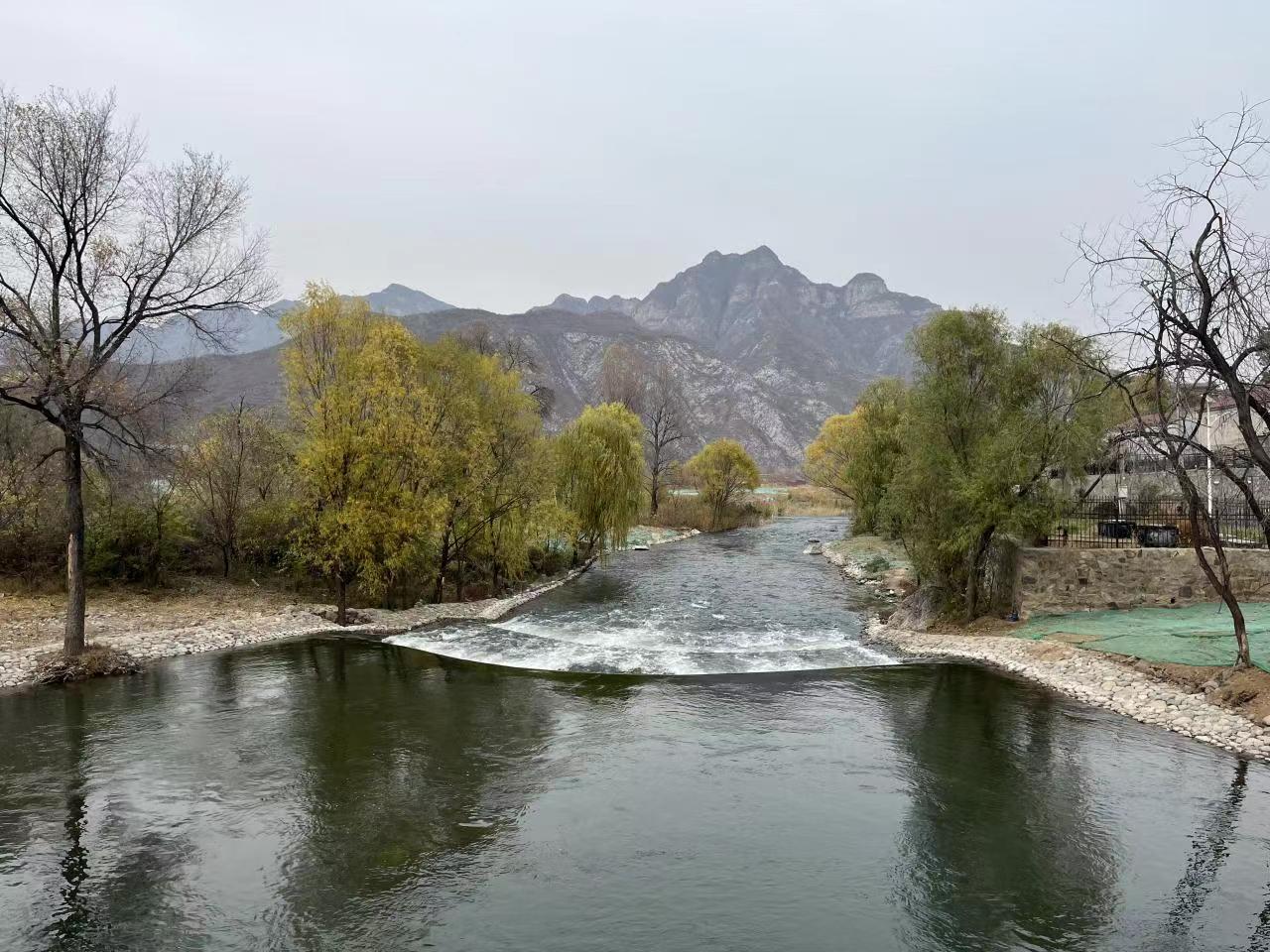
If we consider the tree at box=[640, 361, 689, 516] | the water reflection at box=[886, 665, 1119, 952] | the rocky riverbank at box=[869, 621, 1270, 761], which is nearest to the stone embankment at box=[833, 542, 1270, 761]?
the rocky riverbank at box=[869, 621, 1270, 761]

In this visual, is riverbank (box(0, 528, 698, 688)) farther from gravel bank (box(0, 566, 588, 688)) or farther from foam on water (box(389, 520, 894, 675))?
foam on water (box(389, 520, 894, 675))

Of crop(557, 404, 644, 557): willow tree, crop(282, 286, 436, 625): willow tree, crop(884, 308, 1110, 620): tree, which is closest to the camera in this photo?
crop(884, 308, 1110, 620): tree

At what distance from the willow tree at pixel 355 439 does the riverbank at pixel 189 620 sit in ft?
4.66

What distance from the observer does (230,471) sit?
26.5m

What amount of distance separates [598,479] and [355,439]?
13878 mm

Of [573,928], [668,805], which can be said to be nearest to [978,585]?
[668,805]

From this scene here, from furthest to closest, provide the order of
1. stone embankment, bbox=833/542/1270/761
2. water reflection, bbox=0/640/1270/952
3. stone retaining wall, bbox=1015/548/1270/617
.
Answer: stone retaining wall, bbox=1015/548/1270/617
stone embankment, bbox=833/542/1270/761
water reflection, bbox=0/640/1270/952

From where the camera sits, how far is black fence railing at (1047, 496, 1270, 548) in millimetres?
22188

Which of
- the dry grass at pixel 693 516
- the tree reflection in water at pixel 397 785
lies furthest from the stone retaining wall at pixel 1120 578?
the dry grass at pixel 693 516

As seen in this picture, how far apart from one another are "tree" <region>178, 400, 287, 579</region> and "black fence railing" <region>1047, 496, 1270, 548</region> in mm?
25600

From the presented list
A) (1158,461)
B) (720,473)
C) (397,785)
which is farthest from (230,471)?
(720,473)

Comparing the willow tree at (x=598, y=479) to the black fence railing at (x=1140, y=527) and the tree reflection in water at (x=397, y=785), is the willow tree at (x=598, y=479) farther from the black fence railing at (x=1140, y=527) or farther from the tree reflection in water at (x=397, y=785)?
the black fence railing at (x=1140, y=527)

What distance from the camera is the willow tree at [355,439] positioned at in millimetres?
22656

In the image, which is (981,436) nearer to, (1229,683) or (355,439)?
(1229,683)
